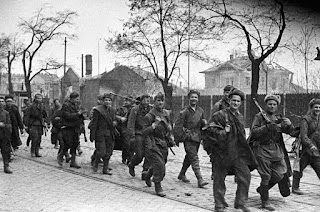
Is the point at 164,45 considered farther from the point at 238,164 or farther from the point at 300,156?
the point at 238,164

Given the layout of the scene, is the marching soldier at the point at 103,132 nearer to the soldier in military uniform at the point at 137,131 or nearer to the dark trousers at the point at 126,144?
the soldier in military uniform at the point at 137,131

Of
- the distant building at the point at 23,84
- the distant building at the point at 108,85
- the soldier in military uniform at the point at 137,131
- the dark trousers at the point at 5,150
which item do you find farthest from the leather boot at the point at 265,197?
the distant building at the point at 108,85

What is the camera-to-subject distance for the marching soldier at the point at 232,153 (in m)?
5.72

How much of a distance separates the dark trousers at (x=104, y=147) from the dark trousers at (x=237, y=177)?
3.99 m

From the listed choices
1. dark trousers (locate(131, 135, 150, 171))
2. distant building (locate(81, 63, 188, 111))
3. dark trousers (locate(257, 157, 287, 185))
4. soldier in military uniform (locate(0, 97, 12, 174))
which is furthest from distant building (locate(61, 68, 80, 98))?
A: dark trousers (locate(257, 157, 287, 185))

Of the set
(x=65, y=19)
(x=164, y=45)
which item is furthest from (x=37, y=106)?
(x=65, y=19)

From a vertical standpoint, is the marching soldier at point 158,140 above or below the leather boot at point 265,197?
above

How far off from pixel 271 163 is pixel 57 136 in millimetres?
7620

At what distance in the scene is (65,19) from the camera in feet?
87.1

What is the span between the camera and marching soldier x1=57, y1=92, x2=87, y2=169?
1017cm

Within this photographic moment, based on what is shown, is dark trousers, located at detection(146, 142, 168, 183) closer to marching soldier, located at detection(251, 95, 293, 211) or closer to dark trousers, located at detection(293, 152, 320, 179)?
marching soldier, located at detection(251, 95, 293, 211)

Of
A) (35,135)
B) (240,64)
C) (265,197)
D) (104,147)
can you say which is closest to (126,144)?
(104,147)

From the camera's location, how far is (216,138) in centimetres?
568

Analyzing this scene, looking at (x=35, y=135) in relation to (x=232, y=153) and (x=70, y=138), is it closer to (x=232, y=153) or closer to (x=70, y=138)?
(x=70, y=138)
